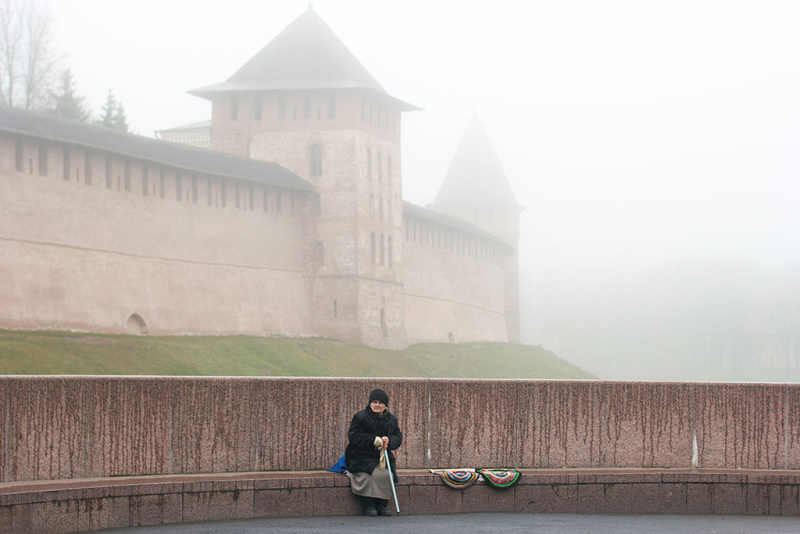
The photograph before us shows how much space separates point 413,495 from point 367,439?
542mm

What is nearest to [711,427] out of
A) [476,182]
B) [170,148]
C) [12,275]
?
[12,275]

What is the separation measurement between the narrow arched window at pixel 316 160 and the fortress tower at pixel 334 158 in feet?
0.09

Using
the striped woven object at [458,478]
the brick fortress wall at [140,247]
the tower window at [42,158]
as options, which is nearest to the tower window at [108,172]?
the brick fortress wall at [140,247]

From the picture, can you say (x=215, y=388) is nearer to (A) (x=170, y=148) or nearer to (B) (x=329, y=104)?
(A) (x=170, y=148)

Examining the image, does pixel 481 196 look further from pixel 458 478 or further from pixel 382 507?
pixel 382 507

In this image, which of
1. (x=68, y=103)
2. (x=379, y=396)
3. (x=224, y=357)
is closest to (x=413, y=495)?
(x=379, y=396)

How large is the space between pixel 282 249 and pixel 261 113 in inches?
193

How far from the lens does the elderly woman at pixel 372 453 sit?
8.40 metres

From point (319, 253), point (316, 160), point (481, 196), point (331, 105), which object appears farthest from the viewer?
point (481, 196)

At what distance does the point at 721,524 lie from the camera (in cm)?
827

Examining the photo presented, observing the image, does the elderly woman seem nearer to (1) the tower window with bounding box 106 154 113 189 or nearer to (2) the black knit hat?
(2) the black knit hat

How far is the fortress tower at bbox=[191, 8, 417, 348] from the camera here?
3600 centimetres

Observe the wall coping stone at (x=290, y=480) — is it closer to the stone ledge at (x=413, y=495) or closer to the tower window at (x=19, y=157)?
the stone ledge at (x=413, y=495)

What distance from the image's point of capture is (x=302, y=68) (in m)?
38.1
